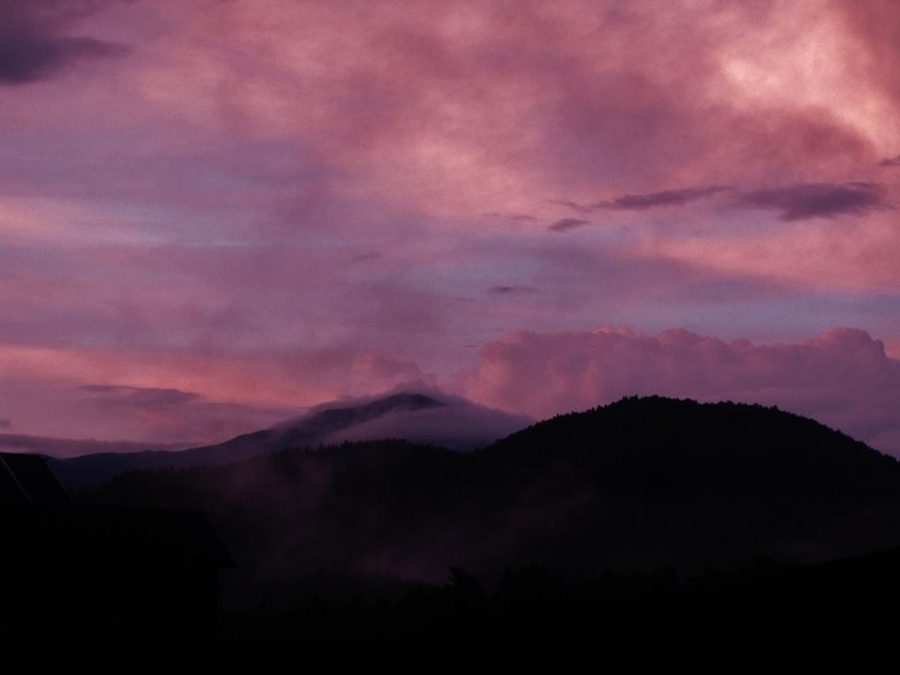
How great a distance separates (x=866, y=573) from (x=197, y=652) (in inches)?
1272

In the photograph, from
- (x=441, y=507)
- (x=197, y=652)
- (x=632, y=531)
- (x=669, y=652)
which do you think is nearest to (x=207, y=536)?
(x=197, y=652)

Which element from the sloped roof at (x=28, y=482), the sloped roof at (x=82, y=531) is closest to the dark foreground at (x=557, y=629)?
the sloped roof at (x=82, y=531)

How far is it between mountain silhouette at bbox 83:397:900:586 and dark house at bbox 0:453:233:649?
9637 cm

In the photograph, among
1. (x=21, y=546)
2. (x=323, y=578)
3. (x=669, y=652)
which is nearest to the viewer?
(x=669, y=652)

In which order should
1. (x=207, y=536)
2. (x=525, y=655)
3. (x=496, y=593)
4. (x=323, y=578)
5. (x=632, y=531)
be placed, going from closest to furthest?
(x=525, y=655) → (x=207, y=536) → (x=496, y=593) → (x=323, y=578) → (x=632, y=531)

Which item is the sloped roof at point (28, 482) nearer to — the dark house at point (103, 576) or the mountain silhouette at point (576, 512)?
the dark house at point (103, 576)

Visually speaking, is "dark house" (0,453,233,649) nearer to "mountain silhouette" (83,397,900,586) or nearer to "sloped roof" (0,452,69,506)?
"sloped roof" (0,452,69,506)

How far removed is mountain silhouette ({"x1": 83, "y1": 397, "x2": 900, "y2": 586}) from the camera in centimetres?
16375

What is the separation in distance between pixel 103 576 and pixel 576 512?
133 m

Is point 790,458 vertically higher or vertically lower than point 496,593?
higher

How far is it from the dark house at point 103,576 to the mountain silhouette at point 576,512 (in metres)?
96.4

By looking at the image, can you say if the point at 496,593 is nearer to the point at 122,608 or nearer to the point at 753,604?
the point at 122,608

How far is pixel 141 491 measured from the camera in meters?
174

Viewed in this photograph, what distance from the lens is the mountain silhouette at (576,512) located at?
16375 centimetres
